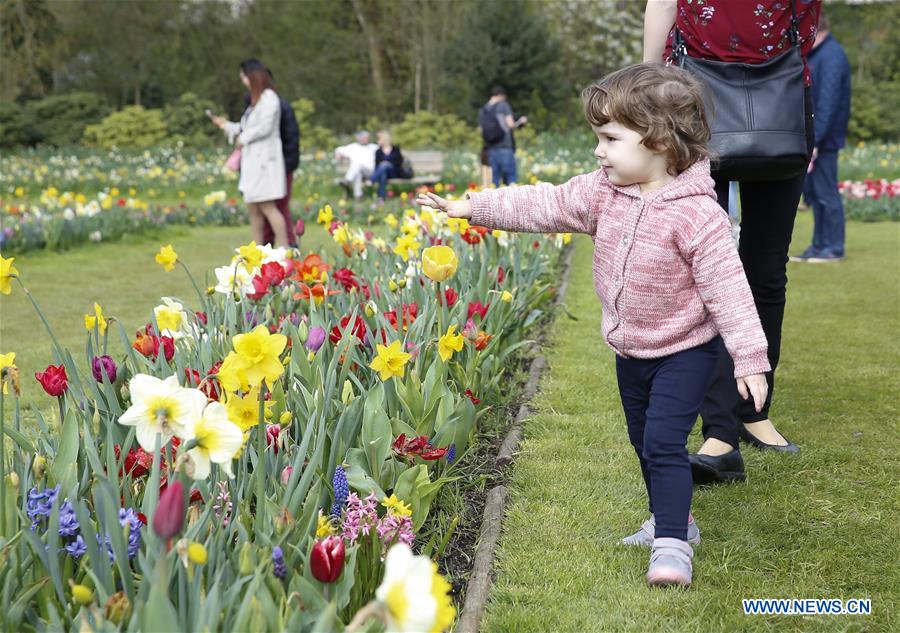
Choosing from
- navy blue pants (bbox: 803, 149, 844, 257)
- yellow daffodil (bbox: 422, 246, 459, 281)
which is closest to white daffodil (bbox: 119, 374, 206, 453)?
yellow daffodil (bbox: 422, 246, 459, 281)

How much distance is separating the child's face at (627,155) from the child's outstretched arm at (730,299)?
0.59 feet

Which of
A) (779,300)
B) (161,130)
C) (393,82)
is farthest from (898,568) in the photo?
(393,82)

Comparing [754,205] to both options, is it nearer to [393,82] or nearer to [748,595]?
[748,595]

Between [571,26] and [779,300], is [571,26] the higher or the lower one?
the higher one

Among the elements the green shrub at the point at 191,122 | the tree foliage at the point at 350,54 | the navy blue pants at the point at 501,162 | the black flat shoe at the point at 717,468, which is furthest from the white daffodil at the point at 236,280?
the green shrub at the point at 191,122

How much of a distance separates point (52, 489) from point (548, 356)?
8.99 ft

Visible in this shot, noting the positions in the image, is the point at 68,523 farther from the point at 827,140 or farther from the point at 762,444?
the point at 827,140

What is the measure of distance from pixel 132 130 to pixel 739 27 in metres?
20.4

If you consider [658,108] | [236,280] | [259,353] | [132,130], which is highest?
[658,108]

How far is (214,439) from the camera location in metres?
1.53

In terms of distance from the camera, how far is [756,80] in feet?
8.65

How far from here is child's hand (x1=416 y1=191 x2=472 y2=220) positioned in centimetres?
224

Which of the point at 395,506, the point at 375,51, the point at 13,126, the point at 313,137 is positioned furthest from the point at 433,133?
the point at 395,506

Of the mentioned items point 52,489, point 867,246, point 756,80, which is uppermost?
point 756,80
